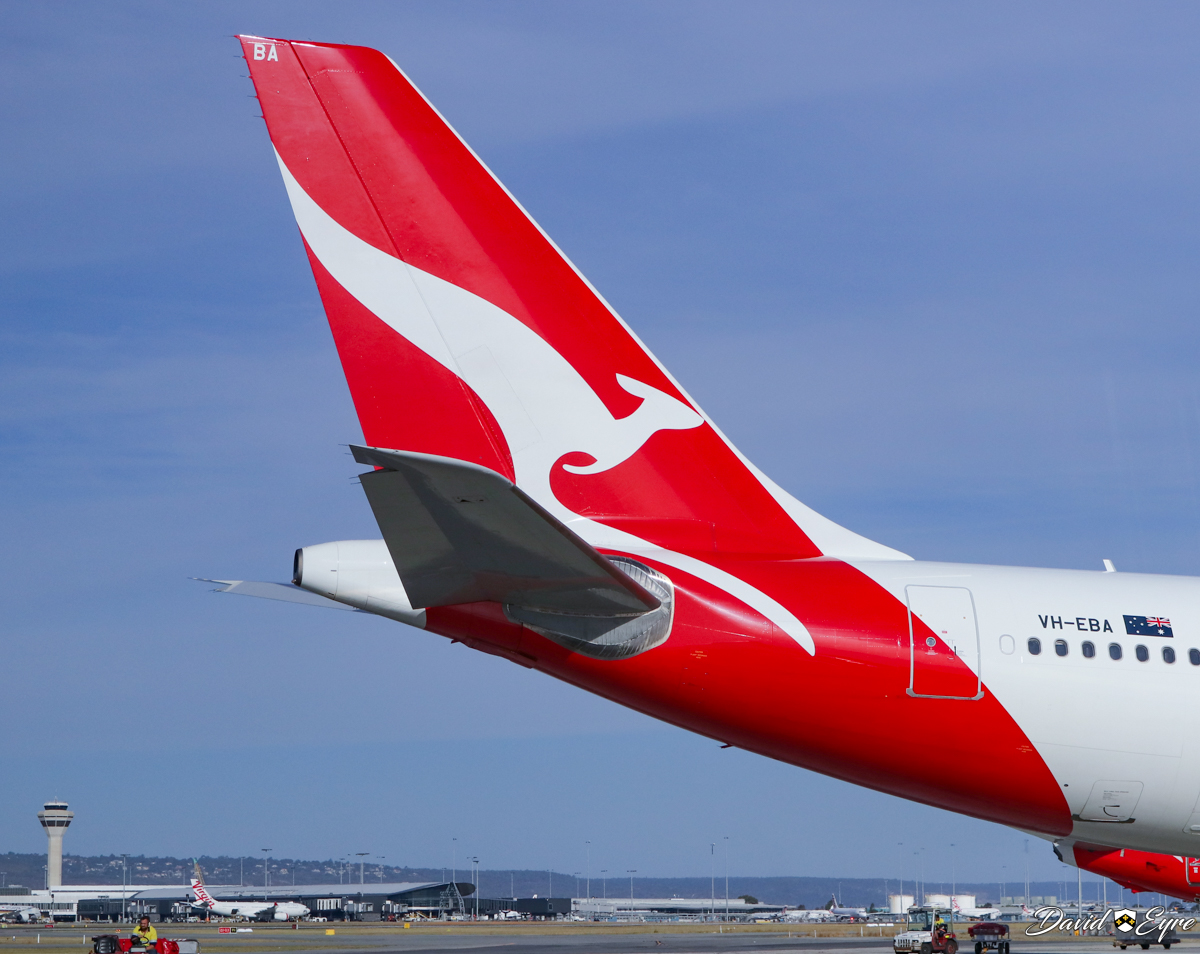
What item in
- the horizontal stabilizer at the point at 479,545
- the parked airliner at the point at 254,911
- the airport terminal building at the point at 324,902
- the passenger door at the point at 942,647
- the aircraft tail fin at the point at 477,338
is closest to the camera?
the horizontal stabilizer at the point at 479,545

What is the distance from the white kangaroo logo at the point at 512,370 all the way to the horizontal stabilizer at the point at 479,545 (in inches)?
62.7

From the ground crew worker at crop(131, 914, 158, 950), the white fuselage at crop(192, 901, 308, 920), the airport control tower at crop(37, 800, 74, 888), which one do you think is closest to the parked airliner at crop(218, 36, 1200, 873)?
the ground crew worker at crop(131, 914, 158, 950)

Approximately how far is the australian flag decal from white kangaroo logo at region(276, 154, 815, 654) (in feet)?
12.3

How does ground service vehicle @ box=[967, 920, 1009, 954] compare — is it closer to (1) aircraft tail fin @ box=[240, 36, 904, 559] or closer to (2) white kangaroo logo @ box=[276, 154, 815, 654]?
(1) aircraft tail fin @ box=[240, 36, 904, 559]

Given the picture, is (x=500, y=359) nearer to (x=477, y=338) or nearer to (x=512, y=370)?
(x=512, y=370)

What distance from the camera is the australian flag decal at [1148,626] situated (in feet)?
37.5

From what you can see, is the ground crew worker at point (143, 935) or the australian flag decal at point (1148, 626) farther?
the ground crew worker at point (143, 935)

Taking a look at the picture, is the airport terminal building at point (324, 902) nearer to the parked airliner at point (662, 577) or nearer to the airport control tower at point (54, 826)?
the airport control tower at point (54, 826)

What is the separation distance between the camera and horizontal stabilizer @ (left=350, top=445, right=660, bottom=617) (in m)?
7.69

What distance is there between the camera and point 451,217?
38.9ft

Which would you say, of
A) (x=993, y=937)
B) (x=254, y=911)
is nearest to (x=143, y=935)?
(x=993, y=937)

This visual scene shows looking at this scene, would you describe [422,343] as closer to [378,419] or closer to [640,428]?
[378,419]

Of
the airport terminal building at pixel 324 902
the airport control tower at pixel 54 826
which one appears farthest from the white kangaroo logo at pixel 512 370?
the airport control tower at pixel 54 826

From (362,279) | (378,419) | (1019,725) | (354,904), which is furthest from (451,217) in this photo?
(354,904)
